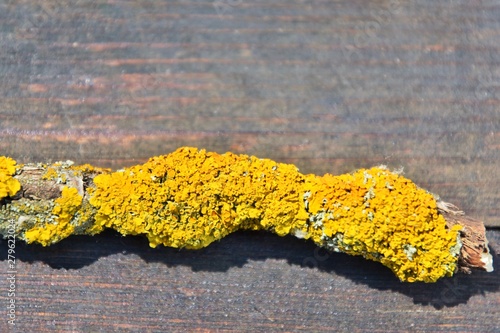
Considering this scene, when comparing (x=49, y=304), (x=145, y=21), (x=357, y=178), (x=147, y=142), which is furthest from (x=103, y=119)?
(x=357, y=178)

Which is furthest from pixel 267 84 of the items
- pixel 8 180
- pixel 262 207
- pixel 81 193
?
pixel 8 180

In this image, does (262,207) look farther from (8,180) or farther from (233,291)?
(8,180)

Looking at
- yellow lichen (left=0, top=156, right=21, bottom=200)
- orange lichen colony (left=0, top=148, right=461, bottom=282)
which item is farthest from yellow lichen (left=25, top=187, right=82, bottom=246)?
yellow lichen (left=0, top=156, right=21, bottom=200)

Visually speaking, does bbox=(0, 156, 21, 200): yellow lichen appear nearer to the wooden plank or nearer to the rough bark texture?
the rough bark texture

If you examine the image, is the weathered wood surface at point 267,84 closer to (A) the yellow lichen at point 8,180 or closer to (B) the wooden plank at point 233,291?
(A) the yellow lichen at point 8,180

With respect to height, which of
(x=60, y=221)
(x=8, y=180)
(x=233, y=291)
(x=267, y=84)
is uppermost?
(x=267, y=84)

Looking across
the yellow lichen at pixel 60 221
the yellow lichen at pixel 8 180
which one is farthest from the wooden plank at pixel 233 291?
the yellow lichen at pixel 8 180

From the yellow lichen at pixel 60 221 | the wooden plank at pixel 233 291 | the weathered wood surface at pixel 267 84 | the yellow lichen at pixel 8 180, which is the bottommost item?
the wooden plank at pixel 233 291
